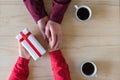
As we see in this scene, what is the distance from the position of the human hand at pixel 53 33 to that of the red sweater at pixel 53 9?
0.06ft

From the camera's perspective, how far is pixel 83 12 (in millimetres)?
1121

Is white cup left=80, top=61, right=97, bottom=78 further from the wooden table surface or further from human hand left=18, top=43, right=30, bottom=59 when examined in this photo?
human hand left=18, top=43, right=30, bottom=59

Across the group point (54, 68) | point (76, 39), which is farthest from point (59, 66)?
point (76, 39)

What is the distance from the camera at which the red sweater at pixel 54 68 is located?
1.07 meters

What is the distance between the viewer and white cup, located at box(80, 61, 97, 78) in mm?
1095

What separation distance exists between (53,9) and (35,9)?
63 millimetres

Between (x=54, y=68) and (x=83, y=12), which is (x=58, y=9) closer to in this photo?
(x=83, y=12)

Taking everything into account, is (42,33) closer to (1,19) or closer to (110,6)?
(1,19)

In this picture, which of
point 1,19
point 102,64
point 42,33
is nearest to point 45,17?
point 42,33

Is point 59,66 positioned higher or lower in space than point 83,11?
lower

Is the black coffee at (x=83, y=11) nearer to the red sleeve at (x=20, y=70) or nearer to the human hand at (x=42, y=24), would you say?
the human hand at (x=42, y=24)

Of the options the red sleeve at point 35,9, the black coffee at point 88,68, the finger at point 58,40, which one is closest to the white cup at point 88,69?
the black coffee at point 88,68

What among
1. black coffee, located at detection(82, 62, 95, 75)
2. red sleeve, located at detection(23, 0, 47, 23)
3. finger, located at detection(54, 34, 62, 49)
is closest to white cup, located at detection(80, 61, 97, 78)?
black coffee, located at detection(82, 62, 95, 75)

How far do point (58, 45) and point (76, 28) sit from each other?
3.7 inches
